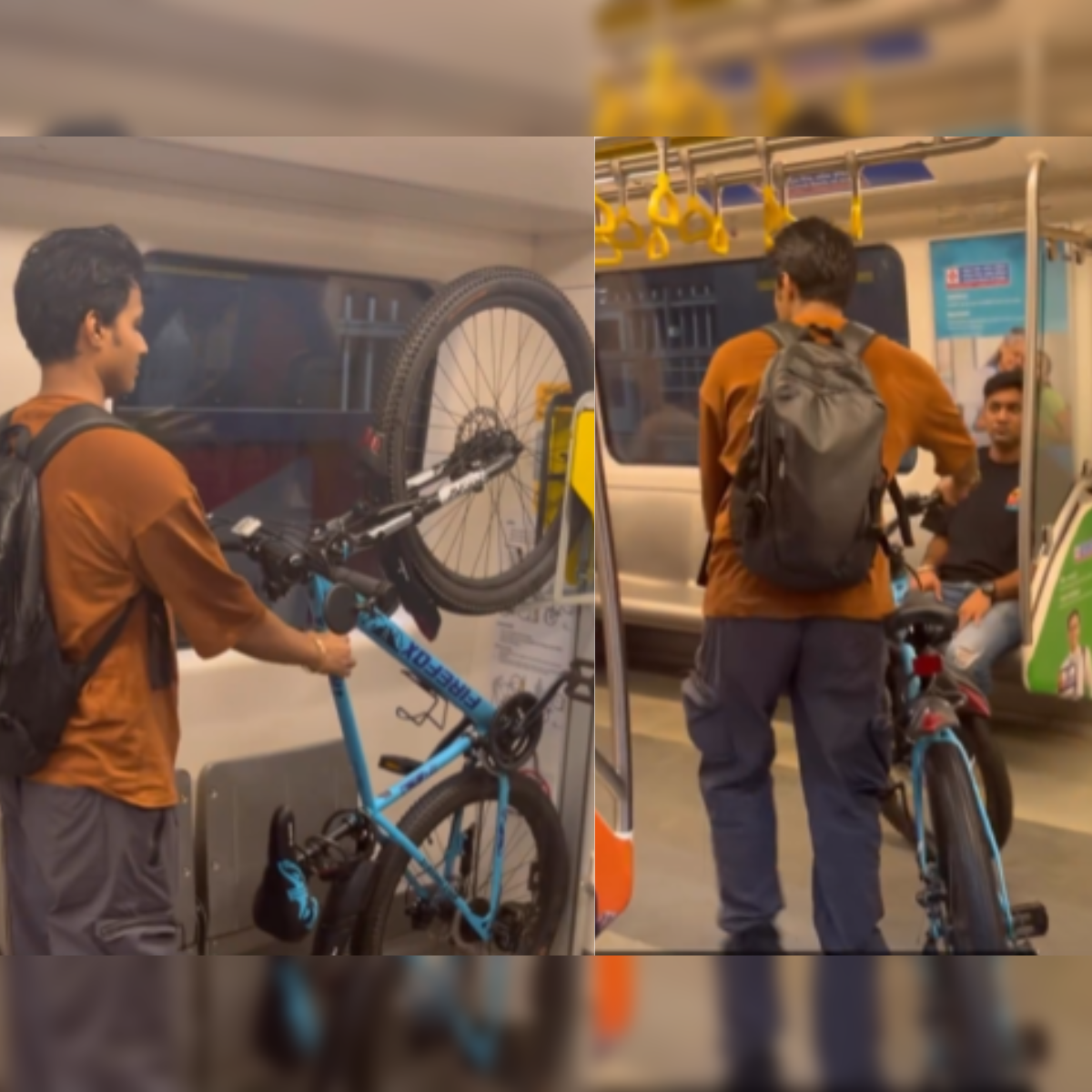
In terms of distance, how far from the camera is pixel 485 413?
1.44 m

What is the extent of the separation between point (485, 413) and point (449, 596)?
0.90 feet

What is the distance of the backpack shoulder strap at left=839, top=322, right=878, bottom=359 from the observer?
1436 millimetres

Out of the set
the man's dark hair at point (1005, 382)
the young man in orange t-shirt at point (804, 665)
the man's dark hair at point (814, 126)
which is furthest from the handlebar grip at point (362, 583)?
the man's dark hair at point (1005, 382)

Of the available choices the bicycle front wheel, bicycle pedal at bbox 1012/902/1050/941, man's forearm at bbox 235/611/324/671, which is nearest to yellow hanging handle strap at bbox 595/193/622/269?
man's forearm at bbox 235/611/324/671

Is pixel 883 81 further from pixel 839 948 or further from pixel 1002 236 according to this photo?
pixel 839 948

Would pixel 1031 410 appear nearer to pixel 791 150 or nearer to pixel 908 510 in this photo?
pixel 908 510

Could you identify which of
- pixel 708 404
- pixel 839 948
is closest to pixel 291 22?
pixel 708 404

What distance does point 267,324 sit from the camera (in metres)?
1.32

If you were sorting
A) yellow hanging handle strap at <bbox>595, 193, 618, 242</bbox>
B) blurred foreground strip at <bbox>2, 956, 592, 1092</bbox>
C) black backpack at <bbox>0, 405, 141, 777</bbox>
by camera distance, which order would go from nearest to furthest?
black backpack at <bbox>0, 405, 141, 777</bbox>
blurred foreground strip at <bbox>2, 956, 592, 1092</bbox>
yellow hanging handle strap at <bbox>595, 193, 618, 242</bbox>

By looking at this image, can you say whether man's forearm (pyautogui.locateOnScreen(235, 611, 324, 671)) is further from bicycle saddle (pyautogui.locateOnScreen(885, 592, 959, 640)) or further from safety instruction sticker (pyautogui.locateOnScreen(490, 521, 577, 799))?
bicycle saddle (pyautogui.locateOnScreen(885, 592, 959, 640))

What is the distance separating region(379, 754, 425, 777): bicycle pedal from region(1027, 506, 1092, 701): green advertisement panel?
95cm

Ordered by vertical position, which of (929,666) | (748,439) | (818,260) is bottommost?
(929,666)

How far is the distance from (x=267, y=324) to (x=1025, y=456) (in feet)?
3.68

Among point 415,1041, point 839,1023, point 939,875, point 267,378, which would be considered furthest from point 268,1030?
point 939,875
